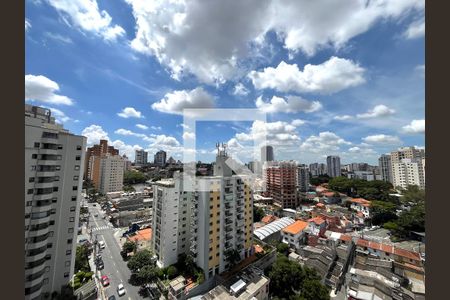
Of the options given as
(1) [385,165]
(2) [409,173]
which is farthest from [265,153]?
(1) [385,165]

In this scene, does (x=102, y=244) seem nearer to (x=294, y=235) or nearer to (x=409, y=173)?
(x=294, y=235)

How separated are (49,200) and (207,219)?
7.00 m

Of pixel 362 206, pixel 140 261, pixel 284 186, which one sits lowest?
pixel 362 206

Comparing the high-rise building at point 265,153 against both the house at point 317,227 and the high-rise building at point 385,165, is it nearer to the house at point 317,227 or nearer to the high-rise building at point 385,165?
the house at point 317,227

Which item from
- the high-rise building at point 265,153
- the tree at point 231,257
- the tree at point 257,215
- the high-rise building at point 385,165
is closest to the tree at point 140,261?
the tree at point 231,257

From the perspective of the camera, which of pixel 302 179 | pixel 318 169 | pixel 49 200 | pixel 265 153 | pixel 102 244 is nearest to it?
pixel 49 200

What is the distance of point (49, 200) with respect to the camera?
707 centimetres

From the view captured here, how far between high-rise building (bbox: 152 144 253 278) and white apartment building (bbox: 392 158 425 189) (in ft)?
104

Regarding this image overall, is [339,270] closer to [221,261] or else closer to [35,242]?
[221,261]

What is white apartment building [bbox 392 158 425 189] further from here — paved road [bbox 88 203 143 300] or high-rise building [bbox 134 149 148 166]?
high-rise building [bbox 134 149 148 166]

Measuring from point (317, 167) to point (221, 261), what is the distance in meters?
56.9

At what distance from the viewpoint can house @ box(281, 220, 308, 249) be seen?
15.6 meters

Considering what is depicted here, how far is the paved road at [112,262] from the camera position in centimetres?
995

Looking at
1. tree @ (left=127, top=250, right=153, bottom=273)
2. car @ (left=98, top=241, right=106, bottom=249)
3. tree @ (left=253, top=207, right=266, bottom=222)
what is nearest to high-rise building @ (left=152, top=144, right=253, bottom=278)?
tree @ (left=127, top=250, right=153, bottom=273)
